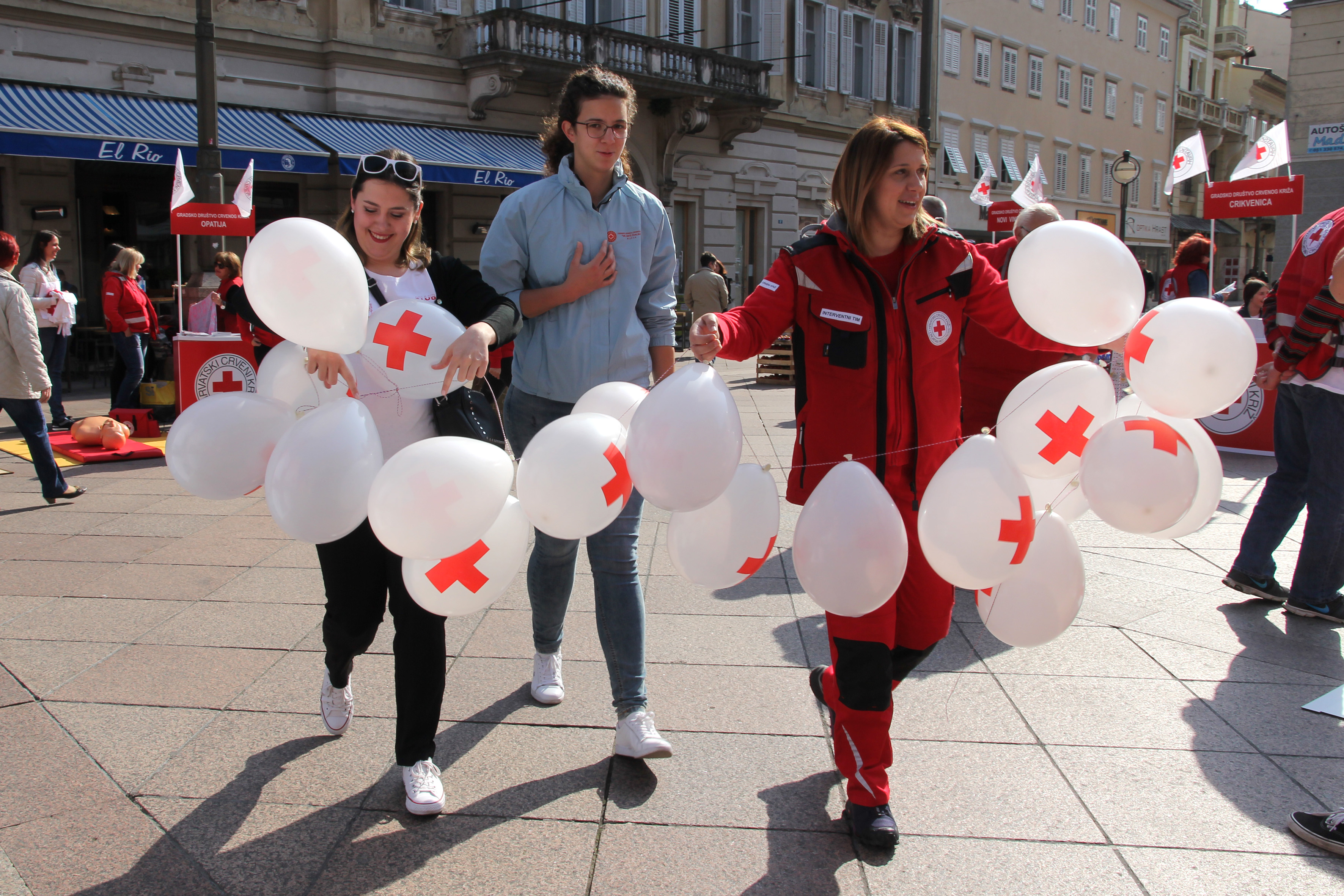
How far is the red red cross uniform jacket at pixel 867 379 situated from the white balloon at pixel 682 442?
34 centimetres

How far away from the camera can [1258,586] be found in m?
4.60

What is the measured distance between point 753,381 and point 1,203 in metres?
10.6

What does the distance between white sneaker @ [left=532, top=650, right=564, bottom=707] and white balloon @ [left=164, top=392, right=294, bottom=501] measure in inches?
50.5

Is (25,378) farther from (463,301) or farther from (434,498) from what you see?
(434,498)

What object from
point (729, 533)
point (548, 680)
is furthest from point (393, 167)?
point (548, 680)

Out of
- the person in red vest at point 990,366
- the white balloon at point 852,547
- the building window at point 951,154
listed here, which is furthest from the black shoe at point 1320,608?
the building window at point 951,154

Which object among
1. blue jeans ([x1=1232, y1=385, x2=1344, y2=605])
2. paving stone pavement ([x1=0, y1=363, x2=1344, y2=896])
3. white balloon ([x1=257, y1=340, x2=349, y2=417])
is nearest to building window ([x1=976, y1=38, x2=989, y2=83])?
blue jeans ([x1=1232, y1=385, x2=1344, y2=605])

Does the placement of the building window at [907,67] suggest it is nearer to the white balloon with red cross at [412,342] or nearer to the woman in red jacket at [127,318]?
the woman in red jacket at [127,318]

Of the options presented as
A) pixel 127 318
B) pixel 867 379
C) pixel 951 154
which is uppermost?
pixel 951 154

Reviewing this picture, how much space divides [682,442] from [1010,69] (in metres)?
35.7

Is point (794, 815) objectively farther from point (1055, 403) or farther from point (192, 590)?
point (192, 590)

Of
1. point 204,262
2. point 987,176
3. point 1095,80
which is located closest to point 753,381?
point 987,176

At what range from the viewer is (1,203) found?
1349cm

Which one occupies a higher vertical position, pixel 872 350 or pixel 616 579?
pixel 872 350
